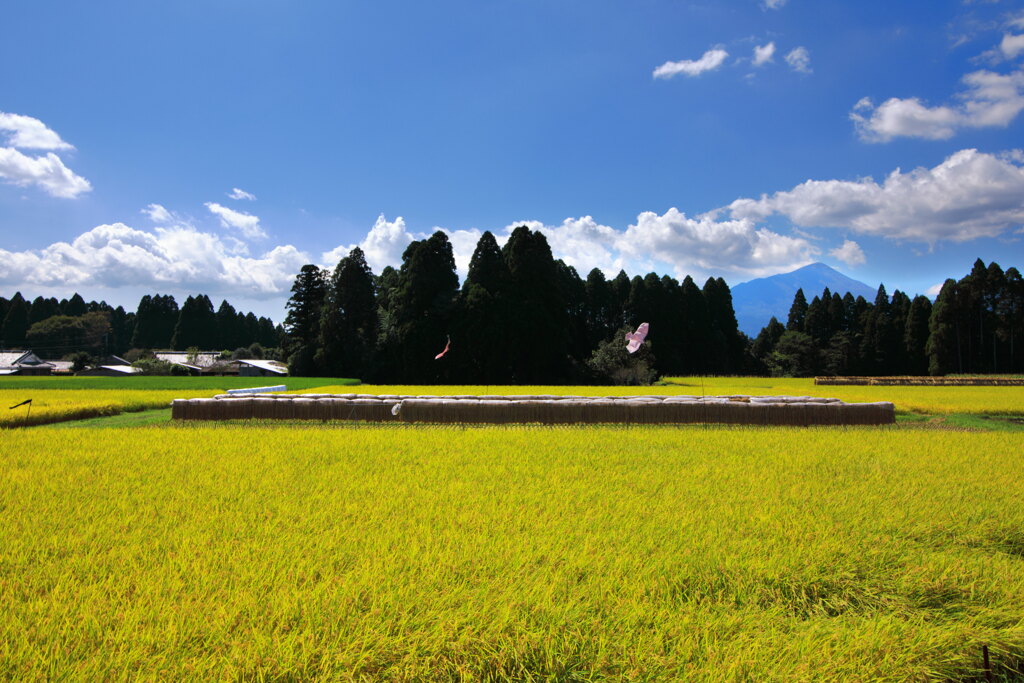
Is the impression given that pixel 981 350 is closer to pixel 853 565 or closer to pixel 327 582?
pixel 853 565

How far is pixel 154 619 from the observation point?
2943 mm

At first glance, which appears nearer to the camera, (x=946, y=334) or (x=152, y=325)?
(x=946, y=334)

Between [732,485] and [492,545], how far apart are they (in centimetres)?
353

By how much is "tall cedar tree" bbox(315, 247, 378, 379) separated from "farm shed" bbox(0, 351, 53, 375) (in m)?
34.6

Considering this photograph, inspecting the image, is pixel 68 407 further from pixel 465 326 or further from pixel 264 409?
pixel 465 326

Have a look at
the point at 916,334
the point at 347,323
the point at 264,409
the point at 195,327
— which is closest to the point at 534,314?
the point at 347,323

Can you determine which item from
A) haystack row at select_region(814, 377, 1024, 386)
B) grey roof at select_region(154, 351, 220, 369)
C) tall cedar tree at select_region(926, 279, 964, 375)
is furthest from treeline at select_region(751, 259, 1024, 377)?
grey roof at select_region(154, 351, 220, 369)

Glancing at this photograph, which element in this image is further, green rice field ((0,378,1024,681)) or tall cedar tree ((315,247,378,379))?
tall cedar tree ((315,247,378,379))

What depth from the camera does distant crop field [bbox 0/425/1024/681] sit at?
266cm

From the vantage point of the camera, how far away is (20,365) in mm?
57531

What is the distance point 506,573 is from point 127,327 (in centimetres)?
11087

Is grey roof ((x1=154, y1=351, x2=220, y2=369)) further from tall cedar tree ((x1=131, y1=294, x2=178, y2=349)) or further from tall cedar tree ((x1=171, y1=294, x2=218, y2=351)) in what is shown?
tall cedar tree ((x1=131, y1=294, x2=178, y2=349))

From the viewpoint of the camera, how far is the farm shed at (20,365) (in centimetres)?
5425

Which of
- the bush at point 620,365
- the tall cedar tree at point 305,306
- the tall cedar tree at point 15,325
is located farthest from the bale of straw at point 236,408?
the tall cedar tree at point 15,325
